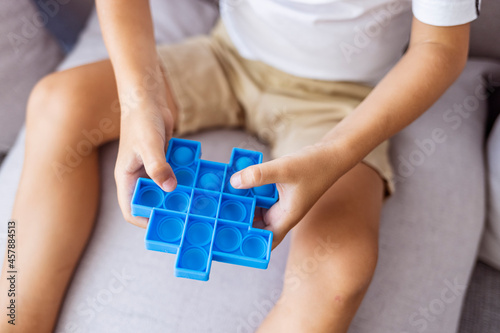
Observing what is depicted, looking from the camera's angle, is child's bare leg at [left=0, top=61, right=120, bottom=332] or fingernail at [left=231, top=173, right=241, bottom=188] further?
child's bare leg at [left=0, top=61, right=120, bottom=332]

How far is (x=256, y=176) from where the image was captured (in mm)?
428

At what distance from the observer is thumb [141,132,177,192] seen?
0.44 m

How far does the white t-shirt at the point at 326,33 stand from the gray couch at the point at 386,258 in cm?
16

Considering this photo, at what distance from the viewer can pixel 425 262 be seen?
65 centimetres

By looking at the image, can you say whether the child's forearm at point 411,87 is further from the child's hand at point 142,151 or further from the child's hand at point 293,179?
the child's hand at point 142,151

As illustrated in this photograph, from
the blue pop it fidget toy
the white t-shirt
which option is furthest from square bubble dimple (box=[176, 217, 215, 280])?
the white t-shirt

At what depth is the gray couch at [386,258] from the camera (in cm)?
57

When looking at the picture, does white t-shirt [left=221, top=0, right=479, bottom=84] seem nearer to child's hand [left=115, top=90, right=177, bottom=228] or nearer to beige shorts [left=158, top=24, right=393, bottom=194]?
beige shorts [left=158, top=24, right=393, bottom=194]

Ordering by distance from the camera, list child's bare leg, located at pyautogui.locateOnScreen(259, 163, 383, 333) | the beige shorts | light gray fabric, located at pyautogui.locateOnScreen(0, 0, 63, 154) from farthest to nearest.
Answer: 1. light gray fabric, located at pyautogui.locateOnScreen(0, 0, 63, 154)
2. the beige shorts
3. child's bare leg, located at pyautogui.locateOnScreen(259, 163, 383, 333)

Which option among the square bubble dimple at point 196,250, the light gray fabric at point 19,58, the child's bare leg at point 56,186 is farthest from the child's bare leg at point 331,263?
the light gray fabric at point 19,58

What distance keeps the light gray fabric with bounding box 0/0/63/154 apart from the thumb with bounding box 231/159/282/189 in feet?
2.08

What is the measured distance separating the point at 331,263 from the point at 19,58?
744mm

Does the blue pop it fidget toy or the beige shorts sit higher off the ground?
the blue pop it fidget toy

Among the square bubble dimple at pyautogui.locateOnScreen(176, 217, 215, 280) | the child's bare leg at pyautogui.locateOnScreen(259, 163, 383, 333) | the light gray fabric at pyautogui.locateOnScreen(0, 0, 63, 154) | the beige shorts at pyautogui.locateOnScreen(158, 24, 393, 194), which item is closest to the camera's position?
the square bubble dimple at pyautogui.locateOnScreen(176, 217, 215, 280)
